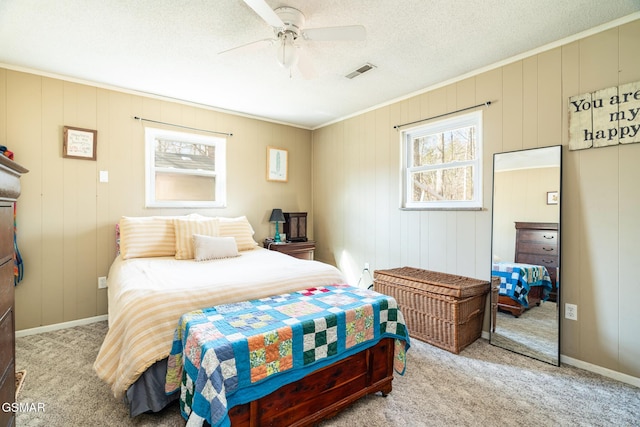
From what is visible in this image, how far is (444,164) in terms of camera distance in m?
3.14

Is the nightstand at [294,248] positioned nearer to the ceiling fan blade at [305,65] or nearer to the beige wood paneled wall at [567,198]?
the beige wood paneled wall at [567,198]

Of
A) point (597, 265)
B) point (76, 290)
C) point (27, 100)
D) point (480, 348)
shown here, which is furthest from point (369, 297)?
point (27, 100)

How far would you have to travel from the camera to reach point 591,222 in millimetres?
2164

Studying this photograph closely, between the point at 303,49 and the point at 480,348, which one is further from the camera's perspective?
the point at 480,348

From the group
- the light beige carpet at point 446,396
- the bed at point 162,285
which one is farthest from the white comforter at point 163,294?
the light beige carpet at point 446,396

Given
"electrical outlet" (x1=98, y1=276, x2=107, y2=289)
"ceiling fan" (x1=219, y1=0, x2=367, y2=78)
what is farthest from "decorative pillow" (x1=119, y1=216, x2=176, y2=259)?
"ceiling fan" (x1=219, y1=0, x2=367, y2=78)

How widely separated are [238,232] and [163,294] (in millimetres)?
1742

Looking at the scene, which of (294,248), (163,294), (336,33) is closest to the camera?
(163,294)

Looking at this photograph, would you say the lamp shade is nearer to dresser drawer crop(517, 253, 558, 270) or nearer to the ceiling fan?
the ceiling fan

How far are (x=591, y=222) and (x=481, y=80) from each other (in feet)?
4.90

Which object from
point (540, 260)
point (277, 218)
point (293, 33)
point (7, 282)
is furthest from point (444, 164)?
point (7, 282)

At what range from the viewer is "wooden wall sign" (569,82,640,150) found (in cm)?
198

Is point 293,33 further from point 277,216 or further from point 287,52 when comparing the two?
point 277,216

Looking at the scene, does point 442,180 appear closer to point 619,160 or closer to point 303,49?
point 619,160
